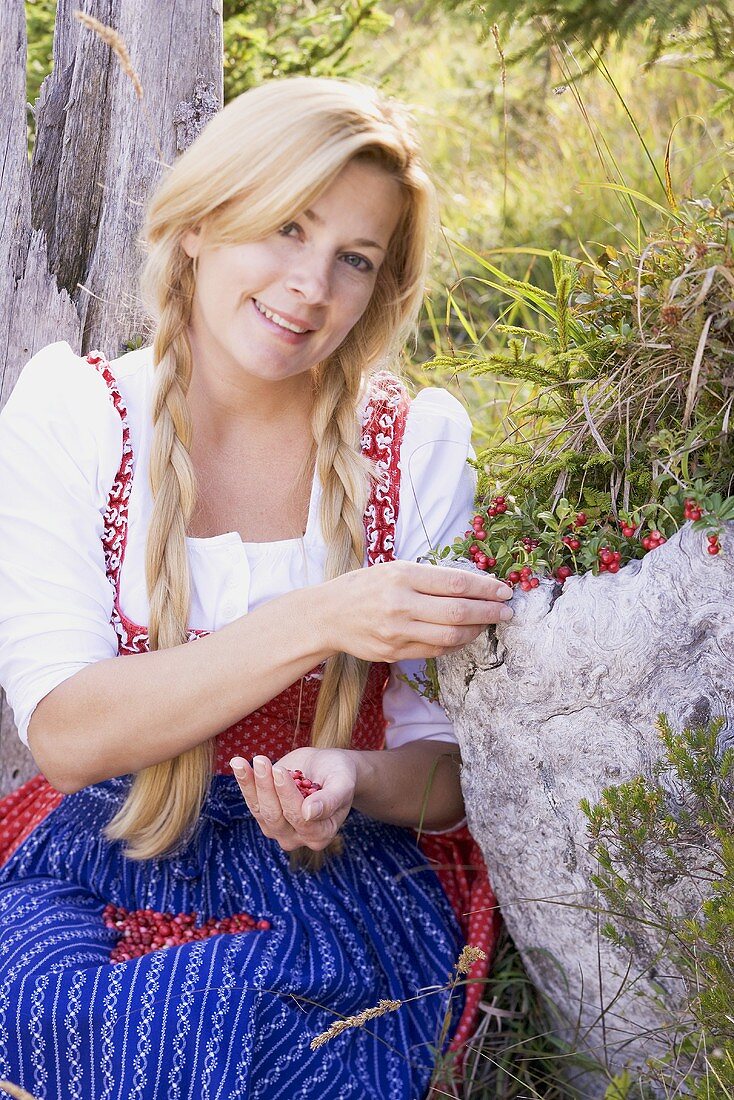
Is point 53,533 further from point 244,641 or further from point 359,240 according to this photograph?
point 359,240

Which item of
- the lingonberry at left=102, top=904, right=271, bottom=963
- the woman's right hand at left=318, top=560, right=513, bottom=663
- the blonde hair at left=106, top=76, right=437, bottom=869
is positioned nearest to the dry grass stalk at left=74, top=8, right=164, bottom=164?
the blonde hair at left=106, top=76, right=437, bottom=869

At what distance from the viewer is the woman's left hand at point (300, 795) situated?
5.67ft

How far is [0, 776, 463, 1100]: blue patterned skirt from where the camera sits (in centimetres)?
166

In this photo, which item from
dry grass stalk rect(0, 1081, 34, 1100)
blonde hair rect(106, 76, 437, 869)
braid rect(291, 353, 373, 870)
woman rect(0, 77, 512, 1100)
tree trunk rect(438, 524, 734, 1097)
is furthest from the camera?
braid rect(291, 353, 373, 870)

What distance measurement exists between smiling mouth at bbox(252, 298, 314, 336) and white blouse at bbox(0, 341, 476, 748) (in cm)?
29

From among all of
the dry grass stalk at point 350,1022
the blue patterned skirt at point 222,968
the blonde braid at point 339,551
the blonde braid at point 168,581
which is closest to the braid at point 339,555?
the blonde braid at point 339,551

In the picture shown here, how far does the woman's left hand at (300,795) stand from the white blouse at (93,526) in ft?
1.00

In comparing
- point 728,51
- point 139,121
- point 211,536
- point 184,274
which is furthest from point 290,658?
point 728,51

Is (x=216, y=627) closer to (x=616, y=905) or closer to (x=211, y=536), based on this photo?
(x=211, y=536)

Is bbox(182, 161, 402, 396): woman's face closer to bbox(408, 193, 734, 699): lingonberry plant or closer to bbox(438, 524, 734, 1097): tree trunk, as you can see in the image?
bbox(408, 193, 734, 699): lingonberry plant

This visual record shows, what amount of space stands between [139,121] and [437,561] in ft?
4.26

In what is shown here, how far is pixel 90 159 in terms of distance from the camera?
2475 millimetres

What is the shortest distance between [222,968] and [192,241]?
1.28 metres

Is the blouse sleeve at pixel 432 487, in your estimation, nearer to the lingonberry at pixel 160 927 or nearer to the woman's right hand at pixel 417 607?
the woman's right hand at pixel 417 607
